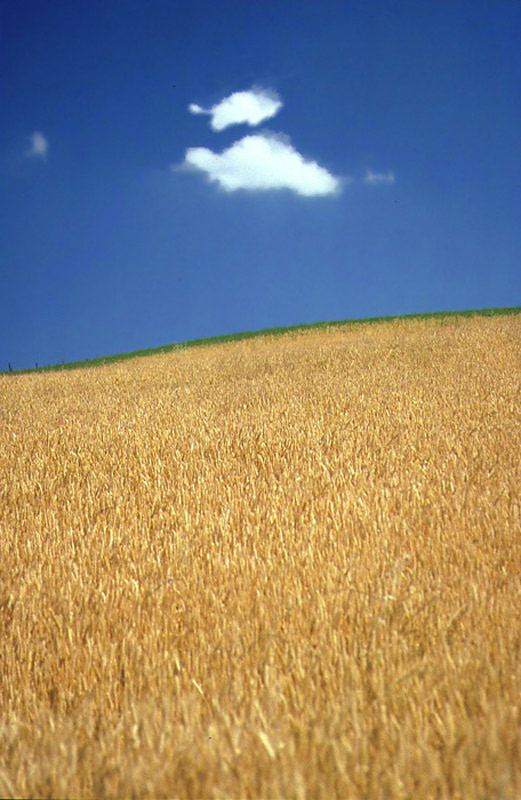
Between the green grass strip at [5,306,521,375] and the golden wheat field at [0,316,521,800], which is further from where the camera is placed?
the green grass strip at [5,306,521,375]

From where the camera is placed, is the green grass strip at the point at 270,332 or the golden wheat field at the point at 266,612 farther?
the green grass strip at the point at 270,332

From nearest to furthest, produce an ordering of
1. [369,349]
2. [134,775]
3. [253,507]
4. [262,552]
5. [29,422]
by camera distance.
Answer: [134,775]
[262,552]
[253,507]
[29,422]
[369,349]

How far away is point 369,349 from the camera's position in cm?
1305

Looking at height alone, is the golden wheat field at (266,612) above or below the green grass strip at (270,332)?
below

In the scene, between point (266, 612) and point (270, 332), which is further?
point (270, 332)

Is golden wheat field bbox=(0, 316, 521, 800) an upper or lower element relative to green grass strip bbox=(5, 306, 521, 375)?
lower

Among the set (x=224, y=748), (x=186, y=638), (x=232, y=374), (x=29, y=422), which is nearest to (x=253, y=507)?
(x=186, y=638)

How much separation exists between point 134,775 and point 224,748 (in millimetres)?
241

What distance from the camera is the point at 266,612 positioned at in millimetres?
2383

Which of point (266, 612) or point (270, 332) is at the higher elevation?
point (270, 332)

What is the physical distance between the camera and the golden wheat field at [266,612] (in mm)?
1519

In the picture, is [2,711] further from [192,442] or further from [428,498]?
[192,442]

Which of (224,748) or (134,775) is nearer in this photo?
(134,775)

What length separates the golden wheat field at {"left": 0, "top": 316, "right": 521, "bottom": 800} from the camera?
4.98 feet
